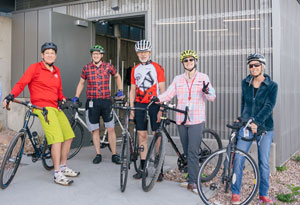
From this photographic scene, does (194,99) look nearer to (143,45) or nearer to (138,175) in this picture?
(143,45)

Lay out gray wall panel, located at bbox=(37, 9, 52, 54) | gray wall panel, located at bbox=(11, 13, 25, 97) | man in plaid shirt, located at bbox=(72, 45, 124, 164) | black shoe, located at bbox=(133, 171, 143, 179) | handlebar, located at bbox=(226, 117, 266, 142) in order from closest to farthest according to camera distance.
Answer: handlebar, located at bbox=(226, 117, 266, 142) → black shoe, located at bbox=(133, 171, 143, 179) → man in plaid shirt, located at bbox=(72, 45, 124, 164) → gray wall panel, located at bbox=(37, 9, 52, 54) → gray wall panel, located at bbox=(11, 13, 25, 97)

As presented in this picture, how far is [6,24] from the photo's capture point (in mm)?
7340

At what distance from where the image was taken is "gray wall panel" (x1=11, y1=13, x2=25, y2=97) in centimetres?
717

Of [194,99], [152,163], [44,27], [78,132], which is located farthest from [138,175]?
[44,27]

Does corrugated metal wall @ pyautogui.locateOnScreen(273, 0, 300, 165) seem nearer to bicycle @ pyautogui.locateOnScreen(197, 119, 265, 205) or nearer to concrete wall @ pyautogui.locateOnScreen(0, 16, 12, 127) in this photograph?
bicycle @ pyautogui.locateOnScreen(197, 119, 265, 205)

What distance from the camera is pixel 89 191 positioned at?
13.1ft

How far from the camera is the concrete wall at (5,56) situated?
7.30 m

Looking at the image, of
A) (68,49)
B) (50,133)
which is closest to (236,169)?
(50,133)

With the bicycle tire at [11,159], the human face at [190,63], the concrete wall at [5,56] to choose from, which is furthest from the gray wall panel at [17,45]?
the human face at [190,63]

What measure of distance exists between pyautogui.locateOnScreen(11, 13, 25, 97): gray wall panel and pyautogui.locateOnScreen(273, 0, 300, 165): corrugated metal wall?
16.8 ft

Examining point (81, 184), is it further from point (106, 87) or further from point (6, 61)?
point (6, 61)

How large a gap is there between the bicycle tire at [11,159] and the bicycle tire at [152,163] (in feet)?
5.08

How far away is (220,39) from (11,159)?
12.5 feet

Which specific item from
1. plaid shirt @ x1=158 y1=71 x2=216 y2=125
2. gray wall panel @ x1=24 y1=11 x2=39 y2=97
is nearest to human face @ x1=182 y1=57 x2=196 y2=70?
plaid shirt @ x1=158 y1=71 x2=216 y2=125
